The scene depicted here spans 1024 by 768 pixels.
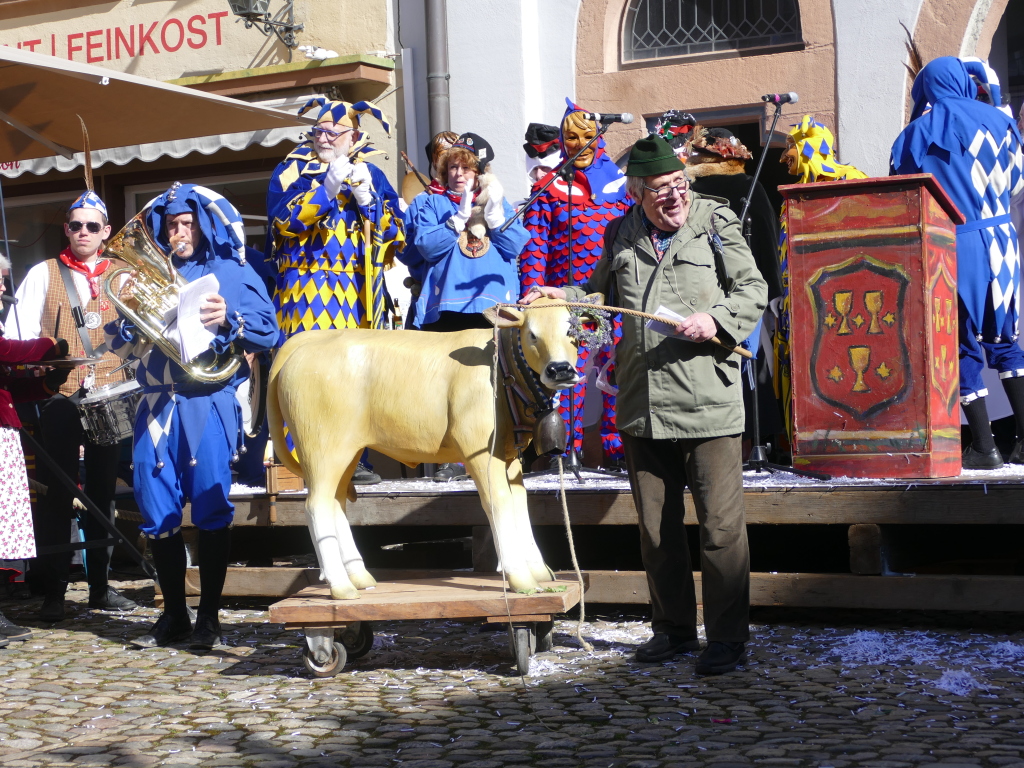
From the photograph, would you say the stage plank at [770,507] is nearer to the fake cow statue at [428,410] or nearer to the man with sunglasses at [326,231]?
the man with sunglasses at [326,231]

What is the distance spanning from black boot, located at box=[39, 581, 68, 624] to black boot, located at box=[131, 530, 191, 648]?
850 mm

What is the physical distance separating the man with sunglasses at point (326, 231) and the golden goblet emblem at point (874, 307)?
243 cm

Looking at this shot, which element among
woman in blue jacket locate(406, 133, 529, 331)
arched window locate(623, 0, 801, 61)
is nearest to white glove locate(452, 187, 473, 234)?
woman in blue jacket locate(406, 133, 529, 331)

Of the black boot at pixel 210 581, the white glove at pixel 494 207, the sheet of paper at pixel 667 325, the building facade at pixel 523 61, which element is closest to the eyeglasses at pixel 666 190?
the sheet of paper at pixel 667 325

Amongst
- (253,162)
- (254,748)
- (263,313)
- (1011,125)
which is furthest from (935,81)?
(253,162)

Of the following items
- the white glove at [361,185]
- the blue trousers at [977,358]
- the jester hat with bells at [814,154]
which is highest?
the jester hat with bells at [814,154]

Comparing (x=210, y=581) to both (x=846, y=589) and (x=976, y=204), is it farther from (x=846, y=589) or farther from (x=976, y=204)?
(x=976, y=204)

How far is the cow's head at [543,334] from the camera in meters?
4.23

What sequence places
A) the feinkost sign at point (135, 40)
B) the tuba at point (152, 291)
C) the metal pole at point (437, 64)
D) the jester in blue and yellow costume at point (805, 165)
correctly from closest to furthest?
1. the tuba at point (152, 291)
2. the jester in blue and yellow costume at point (805, 165)
3. the metal pole at point (437, 64)
4. the feinkost sign at point (135, 40)

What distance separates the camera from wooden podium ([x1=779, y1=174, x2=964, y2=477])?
5047mm

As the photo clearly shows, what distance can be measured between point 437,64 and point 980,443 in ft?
15.4

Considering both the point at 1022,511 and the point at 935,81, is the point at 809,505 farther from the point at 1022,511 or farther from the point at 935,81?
the point at 935,81

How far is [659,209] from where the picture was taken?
4.49 meters

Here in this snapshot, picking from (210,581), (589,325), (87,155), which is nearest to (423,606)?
(589,325)
